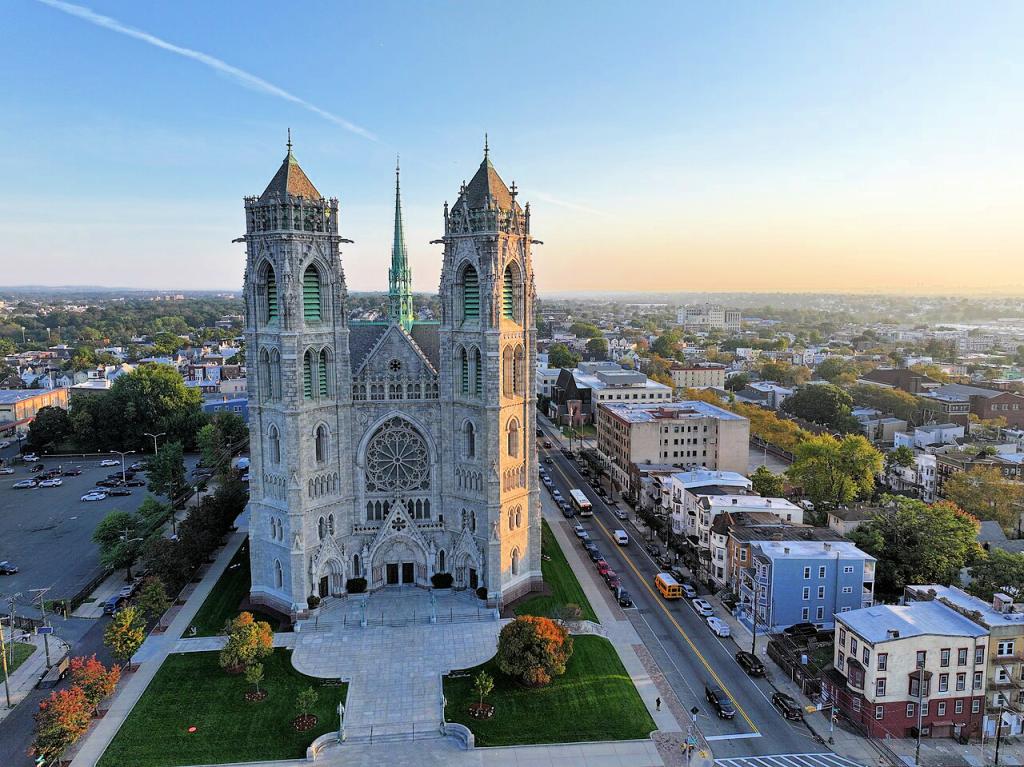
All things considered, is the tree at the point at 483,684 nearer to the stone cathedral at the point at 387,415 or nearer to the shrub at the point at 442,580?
the stone cathedral at the point at 387,415

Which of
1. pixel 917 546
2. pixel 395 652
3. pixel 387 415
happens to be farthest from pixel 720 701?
pixel 387 415

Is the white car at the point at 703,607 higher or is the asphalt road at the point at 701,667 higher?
the white car at the point at 703,607

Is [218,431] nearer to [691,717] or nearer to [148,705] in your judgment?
[148,705]

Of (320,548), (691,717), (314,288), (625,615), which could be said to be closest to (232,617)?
(320,548)

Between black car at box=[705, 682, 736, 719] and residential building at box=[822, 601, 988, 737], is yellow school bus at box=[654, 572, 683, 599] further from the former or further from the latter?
residential building at box=[822, 601, 988, 737]

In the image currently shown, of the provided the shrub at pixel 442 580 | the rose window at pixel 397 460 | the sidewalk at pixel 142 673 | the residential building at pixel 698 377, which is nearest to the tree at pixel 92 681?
the sidewalk at pixel 142 673

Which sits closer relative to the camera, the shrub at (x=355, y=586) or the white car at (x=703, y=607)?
the white car at (x=703, y=607)

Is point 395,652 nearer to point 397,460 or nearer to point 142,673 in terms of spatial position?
point 397,460

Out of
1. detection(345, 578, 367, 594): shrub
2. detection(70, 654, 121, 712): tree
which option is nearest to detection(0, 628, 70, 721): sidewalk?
detection(70, 654, 121, 712): tree
